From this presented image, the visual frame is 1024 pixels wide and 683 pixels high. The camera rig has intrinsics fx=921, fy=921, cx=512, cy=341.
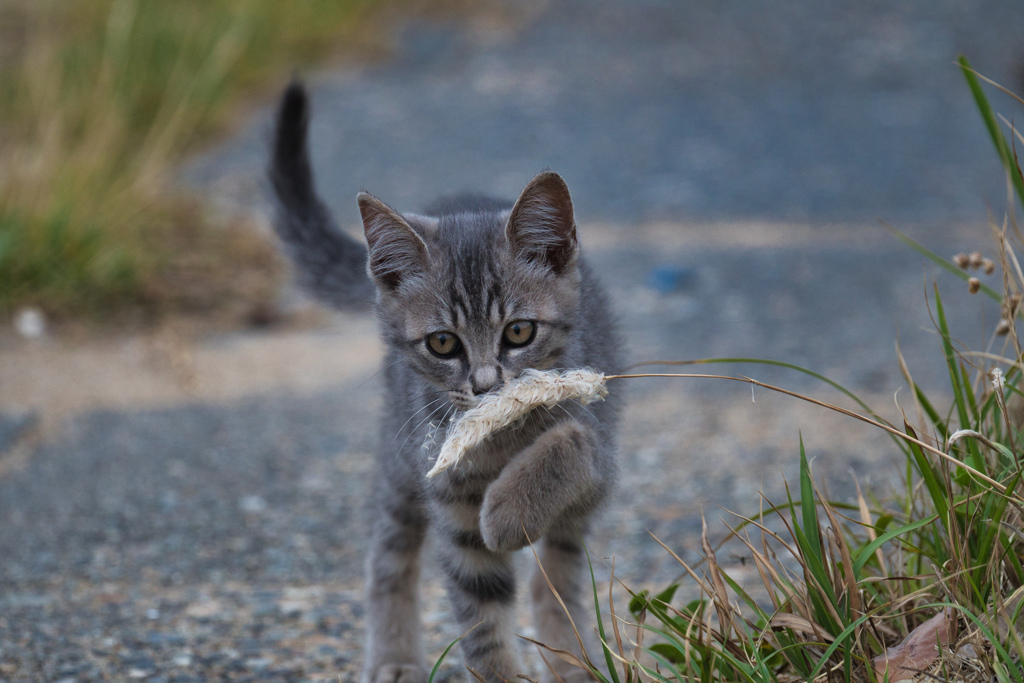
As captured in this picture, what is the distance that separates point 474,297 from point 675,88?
7369 millimetres

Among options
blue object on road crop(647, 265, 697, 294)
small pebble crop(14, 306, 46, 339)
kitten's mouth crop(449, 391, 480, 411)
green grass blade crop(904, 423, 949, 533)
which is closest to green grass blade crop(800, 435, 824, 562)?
green grass blade crop(904, 423, 949, 533)

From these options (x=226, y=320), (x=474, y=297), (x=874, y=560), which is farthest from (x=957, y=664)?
(x=226, y=320)

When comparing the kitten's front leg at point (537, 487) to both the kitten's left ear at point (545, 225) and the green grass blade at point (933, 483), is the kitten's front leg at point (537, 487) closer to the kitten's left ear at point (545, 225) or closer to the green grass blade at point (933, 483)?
the kitten's left ear at point (545, 225)

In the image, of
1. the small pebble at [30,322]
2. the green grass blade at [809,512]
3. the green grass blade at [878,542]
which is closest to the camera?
the green grass blade at [878,542]

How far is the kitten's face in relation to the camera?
2.07 metres

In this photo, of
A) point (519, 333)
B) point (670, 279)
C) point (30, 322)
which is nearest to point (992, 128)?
point (519, 333)

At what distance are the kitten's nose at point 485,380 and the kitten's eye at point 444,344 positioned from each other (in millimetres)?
146

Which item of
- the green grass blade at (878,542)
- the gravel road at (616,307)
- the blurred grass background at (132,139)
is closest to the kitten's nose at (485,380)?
the gravel road at (616,307)

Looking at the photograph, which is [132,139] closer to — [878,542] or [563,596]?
[563,596]

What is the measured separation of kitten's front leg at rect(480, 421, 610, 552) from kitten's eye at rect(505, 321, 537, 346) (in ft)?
0.69

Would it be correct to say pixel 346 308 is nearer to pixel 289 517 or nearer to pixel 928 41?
pixel 289 517

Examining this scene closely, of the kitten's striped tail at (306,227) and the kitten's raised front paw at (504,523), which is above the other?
the kitten's striped tail at (306,227)

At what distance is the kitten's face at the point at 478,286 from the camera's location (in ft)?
6.80

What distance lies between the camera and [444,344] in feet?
6.91
